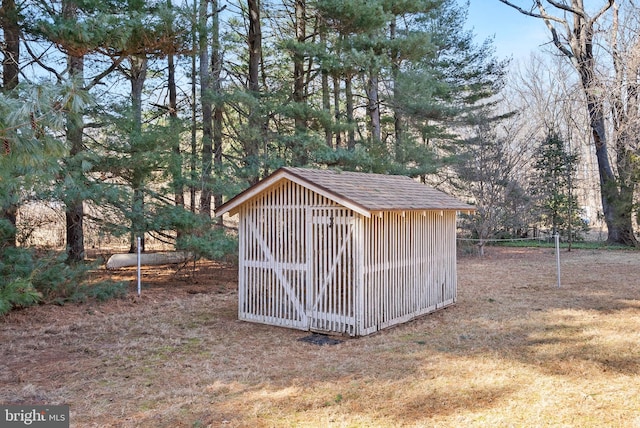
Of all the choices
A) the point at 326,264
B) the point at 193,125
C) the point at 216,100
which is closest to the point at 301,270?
the point at 326,264

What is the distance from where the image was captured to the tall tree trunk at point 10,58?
7504mm

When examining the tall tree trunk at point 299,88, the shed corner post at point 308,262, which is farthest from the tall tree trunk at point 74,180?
the tall tree trunk at point 299,88

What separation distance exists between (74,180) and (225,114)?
684 centimetres

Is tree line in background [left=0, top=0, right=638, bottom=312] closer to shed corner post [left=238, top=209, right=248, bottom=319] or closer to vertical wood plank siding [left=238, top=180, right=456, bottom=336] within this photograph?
shed corner post [left=238, top=209, right=248, bottom=319]

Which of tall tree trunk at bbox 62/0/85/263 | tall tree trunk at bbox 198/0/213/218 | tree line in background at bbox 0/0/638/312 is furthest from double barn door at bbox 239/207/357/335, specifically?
tall tree trunk at bbox 198/0/213/218

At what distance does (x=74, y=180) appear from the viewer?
7.86m

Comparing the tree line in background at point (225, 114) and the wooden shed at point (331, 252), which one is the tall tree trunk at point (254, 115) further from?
the wooden shed at point (331, 252)

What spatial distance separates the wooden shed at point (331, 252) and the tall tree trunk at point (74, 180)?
2.58 metres

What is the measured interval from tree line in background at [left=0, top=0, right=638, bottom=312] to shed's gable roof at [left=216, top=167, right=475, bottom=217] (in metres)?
2.53

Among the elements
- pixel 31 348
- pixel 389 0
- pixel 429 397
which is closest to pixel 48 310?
pixel 31 348

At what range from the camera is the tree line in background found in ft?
22.2

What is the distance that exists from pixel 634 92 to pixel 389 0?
812 centimetres

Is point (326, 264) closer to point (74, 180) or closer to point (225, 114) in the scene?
point (74, 180)

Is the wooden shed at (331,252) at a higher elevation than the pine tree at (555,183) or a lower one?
lower
